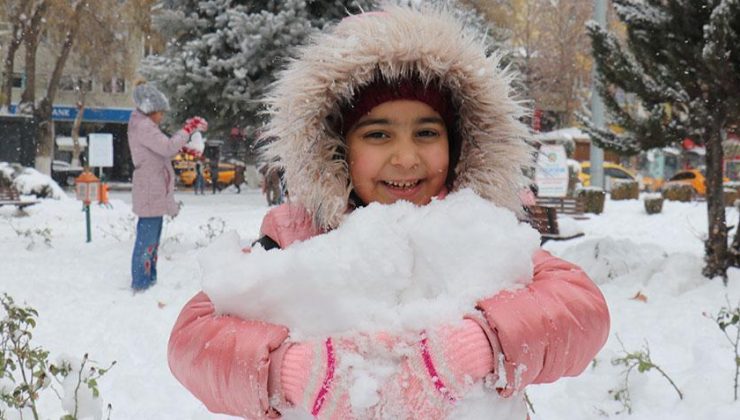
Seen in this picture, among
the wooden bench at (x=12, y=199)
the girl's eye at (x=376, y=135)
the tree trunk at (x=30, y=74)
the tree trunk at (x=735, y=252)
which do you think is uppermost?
the tree trunk at (x=30, y=74)

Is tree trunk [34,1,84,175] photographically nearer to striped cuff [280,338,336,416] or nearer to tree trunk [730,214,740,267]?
tree trunk [730,214,740,267]

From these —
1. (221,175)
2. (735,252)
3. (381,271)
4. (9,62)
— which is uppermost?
(9,62)

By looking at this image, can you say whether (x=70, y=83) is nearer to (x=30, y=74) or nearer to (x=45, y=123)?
(x=30, y=74)

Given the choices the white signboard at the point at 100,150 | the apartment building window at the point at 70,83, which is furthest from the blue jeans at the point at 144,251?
the apartment building window at the point at 70,83

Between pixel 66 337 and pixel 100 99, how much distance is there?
122 feet

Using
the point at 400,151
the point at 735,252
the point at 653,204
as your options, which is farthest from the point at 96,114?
the point at 400,151

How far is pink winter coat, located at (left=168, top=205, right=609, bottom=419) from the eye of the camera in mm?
1353

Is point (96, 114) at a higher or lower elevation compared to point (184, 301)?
higher

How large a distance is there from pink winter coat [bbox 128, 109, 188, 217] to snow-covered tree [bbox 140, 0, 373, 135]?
16.1 feet

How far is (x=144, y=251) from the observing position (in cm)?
687

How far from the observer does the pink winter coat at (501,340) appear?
53.2 inches

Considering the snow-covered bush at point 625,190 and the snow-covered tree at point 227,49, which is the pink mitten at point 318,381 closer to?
the snow-covered tree at point 227,49

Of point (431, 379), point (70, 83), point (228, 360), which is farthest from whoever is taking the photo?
point (70, 83)

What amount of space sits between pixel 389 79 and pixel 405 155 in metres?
0.22
